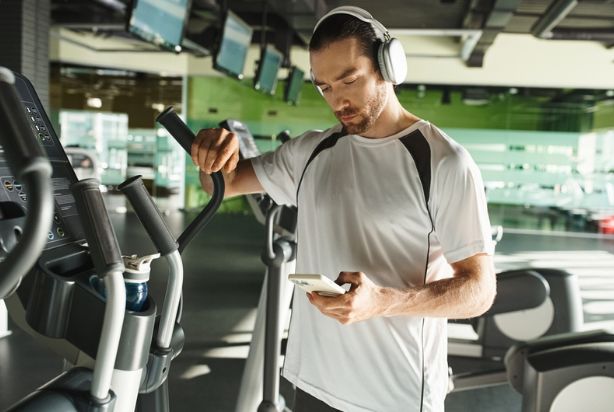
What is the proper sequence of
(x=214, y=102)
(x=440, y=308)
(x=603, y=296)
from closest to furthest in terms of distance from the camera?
(x=440, y=308), (x=603, y=296), (x=214, y=102)

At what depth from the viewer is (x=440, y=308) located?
130 cm

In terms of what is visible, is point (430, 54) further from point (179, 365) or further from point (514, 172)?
point (179, 365)

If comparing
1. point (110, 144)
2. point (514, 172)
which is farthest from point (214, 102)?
point (514, 172)

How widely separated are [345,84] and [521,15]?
848 centimetres

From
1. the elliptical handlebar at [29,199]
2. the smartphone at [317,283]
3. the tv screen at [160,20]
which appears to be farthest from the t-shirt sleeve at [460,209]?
the tv screen at [160,20]

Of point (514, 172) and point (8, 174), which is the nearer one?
point (8, 174)

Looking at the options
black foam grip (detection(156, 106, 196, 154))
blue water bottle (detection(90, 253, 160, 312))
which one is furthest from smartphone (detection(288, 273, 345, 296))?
black foam grip (detection(156, 106, 196, 154))

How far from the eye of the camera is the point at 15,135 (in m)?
0.76

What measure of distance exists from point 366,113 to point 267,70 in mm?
7053

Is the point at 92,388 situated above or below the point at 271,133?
below

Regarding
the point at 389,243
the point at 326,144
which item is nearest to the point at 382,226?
the point at 389,243

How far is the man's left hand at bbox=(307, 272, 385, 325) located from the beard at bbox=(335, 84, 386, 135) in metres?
0.41

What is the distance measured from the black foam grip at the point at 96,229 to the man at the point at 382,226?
46 cm

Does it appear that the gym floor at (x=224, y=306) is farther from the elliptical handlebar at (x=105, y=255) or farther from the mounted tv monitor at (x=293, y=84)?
the elliptical handlebar at (x=105, y=255)
